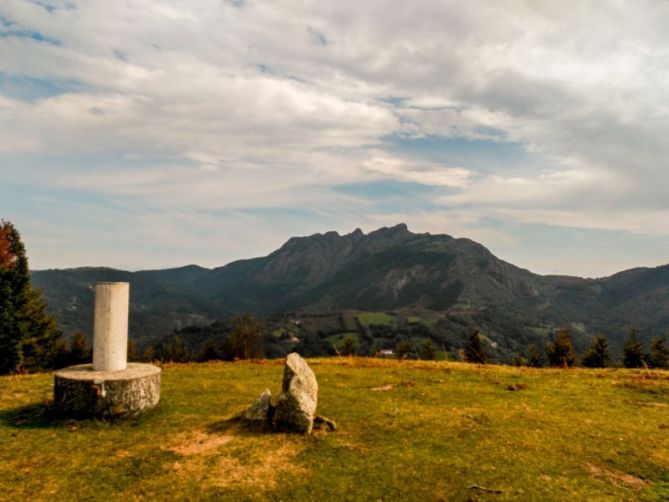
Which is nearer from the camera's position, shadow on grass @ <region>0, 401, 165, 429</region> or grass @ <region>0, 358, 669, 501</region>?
grass @ <region>0, 358, 669, 501</region>

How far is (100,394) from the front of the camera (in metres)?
14.9

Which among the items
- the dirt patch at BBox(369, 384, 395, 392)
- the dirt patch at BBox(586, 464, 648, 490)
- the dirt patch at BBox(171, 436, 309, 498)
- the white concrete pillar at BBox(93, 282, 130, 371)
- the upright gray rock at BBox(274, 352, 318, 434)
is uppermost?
the white concrete pillar at BBox(93, 282, 130, 371)

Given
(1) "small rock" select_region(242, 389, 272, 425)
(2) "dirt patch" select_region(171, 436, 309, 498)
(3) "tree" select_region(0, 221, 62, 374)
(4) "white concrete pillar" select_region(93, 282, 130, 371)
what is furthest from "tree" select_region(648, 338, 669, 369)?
(3) "tree" select_region(0, 221, 62, 374)

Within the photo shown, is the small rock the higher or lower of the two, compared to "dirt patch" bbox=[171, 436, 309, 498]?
higher

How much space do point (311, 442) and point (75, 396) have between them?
27.6ft

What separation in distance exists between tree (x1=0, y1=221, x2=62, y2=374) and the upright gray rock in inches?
2043

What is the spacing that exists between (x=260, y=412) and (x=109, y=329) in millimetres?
7019

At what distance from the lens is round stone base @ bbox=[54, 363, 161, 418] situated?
14891 millimetres

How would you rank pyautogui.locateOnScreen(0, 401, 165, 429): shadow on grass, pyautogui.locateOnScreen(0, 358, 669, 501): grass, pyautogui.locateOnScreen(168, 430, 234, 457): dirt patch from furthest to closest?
1. pyautogui.locateOnScreen(0, 401, 165, 429): shadow on grass
2. pyautogui.locateOnScreen(168, 430, 234, 457): dirt patch
3. pyautogui.locateOnScreen(0, 358, 669, 501): grass

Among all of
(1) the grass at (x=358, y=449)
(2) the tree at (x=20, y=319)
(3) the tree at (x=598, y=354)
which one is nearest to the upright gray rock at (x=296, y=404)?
(1) the grass at (x=358, y=449)

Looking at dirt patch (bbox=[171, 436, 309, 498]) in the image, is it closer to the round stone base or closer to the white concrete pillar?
the round stone base

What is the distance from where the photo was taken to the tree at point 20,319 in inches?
2093

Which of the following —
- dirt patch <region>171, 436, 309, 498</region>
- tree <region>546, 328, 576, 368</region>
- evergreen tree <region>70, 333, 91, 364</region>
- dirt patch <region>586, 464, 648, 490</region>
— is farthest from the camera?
evergreen tree <region>70, 333, 91, 364</region>

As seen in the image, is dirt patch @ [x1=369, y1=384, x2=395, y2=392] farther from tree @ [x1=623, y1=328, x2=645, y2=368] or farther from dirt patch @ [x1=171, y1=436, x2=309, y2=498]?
tree @ [x1=623, y1=328, x2=645, y2=368]
